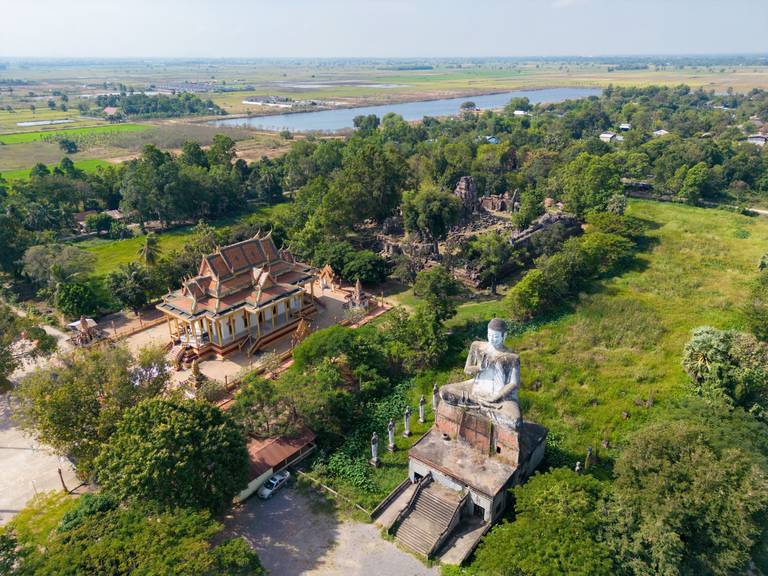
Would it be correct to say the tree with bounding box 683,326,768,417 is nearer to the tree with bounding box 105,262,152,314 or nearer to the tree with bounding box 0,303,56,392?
the tree with bounding box 105,262,152,314

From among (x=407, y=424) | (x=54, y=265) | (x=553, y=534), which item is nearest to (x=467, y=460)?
(x=407, y=424)

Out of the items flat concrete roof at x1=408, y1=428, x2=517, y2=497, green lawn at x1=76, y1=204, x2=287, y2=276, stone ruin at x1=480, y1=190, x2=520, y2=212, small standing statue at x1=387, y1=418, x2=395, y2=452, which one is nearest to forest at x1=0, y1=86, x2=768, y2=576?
small standing statue at x1=387, y1=418, x2=395, y2=452

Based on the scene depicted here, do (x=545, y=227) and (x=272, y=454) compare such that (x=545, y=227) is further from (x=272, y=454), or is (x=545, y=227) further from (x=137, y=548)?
(x=137, y=548)

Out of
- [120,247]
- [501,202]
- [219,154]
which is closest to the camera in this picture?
[120,247]

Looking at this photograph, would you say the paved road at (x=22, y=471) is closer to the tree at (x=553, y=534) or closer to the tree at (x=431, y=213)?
the tree at (x=553, y=534)

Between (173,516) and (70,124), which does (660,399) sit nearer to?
(173,516)

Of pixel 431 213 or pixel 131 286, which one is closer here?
pixel 131 286
